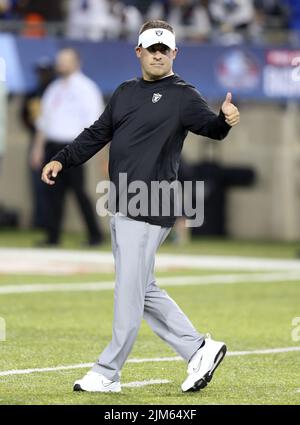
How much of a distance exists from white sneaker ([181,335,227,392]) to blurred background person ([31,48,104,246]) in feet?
32.8

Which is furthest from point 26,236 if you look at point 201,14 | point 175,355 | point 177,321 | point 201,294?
point 177,321

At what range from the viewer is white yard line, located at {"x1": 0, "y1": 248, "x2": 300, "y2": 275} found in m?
15.5

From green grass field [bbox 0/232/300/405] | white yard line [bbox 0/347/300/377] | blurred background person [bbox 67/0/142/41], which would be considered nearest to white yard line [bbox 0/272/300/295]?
green grass field [bbox 0/232/300/405]

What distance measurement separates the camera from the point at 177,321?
7859 mm

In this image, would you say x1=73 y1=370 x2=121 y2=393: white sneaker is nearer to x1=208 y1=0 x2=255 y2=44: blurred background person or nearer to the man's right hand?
the man's right hand

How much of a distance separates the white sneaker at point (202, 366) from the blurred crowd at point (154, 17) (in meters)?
11.9

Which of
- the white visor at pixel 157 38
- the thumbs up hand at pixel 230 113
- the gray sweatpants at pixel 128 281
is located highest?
the white visor at pixel 157 38

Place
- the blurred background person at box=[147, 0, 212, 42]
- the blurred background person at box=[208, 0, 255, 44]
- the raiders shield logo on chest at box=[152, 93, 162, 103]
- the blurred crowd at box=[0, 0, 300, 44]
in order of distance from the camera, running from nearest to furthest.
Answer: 1. the raiders shield logo on chest at box=[152, 93, 162, 103]
2. the blurred crowd at box=[0, 0, 300, 44]
3. the blurred background person at box=[208, 0, 255, 44]
4. the blurred background person at box=[147, 0, 212, 42]

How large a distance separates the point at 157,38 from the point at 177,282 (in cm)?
684

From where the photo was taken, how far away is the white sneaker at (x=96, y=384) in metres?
7.60

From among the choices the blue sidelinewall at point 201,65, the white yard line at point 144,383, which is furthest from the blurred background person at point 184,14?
the white yard line at point 144,383

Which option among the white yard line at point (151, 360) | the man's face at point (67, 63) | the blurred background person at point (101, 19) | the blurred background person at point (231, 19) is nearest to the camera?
the white yard line at point (151, 360)

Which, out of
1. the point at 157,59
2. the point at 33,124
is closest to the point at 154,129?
the point at 157,59

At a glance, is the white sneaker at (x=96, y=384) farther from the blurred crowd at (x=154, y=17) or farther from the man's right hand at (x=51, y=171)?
the blurred crowd at (x=154, y=17)
